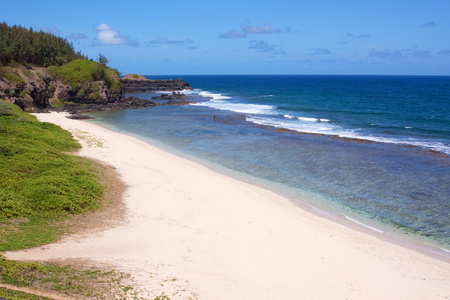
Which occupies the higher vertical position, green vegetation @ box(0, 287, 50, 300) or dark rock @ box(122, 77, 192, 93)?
dark rock @ box(122, 77, 192, 93)

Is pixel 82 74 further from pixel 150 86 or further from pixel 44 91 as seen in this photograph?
pixel 150 86

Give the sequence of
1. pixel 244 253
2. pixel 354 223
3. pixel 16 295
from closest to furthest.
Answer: pixel 16 295
pixel 244 253
pixel 354 223

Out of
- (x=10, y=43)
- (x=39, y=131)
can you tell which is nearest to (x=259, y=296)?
(x=39, y=131)

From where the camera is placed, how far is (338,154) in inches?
996

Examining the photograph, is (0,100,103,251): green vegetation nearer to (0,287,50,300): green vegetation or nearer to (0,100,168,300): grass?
(0,100,168,300): grass

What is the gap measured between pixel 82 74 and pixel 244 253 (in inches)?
1816

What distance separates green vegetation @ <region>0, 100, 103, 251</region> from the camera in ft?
33.7

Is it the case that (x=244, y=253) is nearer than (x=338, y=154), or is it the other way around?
(x=244, y=253)

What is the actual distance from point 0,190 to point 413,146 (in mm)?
28091

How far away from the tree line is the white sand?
118 feet

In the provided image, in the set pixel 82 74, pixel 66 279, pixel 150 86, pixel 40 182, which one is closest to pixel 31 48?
pixel 82 74

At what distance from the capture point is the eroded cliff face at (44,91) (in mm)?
38031

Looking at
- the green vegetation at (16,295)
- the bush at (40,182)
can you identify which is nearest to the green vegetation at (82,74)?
the bush at (40,182)

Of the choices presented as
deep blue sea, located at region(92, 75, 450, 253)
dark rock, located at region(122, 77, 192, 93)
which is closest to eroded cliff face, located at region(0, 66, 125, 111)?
deep blue sea, located at region(92, 75, 450, 253)
